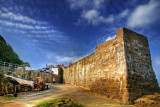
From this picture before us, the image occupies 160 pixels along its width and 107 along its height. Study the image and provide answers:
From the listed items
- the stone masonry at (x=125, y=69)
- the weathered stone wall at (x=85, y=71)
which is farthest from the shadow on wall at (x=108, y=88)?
the weathered stone wall at (x=85, y=71)

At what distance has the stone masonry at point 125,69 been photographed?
8164 millimetres

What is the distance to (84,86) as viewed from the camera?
50.8 feet

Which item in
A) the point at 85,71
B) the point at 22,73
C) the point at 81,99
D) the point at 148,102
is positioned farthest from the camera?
the point at 22,73

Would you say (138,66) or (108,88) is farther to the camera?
(108,88)

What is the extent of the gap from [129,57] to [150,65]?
2.67 metres

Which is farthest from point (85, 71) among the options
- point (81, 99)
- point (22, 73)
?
point (22, 73)

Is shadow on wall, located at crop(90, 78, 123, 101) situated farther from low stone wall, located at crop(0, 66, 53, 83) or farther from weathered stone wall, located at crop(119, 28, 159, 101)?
low stone wall, located at crop(0, 66, 53, 83)

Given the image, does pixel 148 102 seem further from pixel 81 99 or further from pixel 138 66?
pixel 81 99

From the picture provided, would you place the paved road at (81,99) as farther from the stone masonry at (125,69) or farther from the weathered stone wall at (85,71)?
the weathered stone wall at (85,71)

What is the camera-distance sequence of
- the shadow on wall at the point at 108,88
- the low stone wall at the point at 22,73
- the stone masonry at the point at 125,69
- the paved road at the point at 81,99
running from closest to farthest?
the paved road at the point at 81,99
the stone masonry at the point at 125,69
the shadow on wall at the point at 108,88
the low stone wall at the point at 22,73

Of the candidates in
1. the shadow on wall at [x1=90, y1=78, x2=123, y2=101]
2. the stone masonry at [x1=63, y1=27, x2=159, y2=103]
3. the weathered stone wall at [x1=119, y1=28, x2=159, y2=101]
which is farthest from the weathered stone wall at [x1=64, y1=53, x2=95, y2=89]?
the weathered stone wall at [x1=119, y1=28, x2=159, y2=101]

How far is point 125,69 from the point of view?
8.23 metres

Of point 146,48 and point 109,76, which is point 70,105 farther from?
point 146,48

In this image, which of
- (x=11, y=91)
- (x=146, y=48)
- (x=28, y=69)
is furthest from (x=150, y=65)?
(x=28, y=69)
